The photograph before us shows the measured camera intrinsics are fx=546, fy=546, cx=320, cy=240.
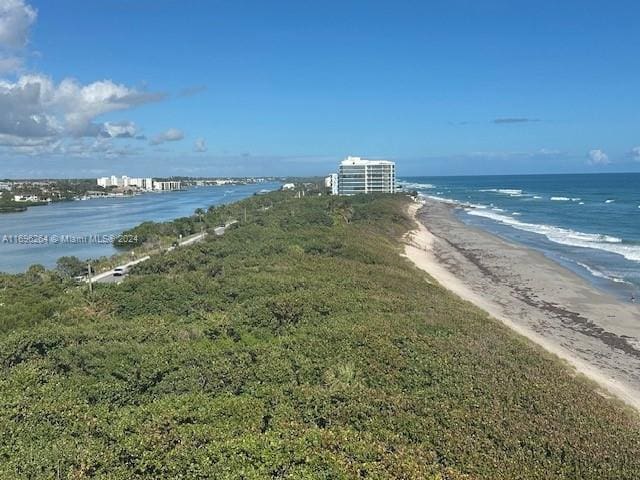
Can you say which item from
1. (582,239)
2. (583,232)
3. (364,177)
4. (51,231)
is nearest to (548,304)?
(582,239)

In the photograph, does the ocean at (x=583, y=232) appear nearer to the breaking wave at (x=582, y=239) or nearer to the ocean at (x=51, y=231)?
the breaking wave at (x=582, y=239)

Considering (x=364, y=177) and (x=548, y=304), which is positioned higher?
(x=364, y=177)

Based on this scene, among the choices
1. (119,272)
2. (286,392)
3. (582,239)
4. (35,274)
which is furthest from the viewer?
(582,239)

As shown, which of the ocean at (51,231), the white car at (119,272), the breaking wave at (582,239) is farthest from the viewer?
the ocean at (51,231)

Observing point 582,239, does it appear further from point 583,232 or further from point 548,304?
point 548,304

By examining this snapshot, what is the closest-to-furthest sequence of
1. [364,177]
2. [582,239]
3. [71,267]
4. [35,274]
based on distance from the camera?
[35,274] → [71,267] → [582,239] → [364,177]

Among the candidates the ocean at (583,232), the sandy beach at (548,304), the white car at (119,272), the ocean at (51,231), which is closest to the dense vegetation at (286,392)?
the sandy beach at (548,304)
